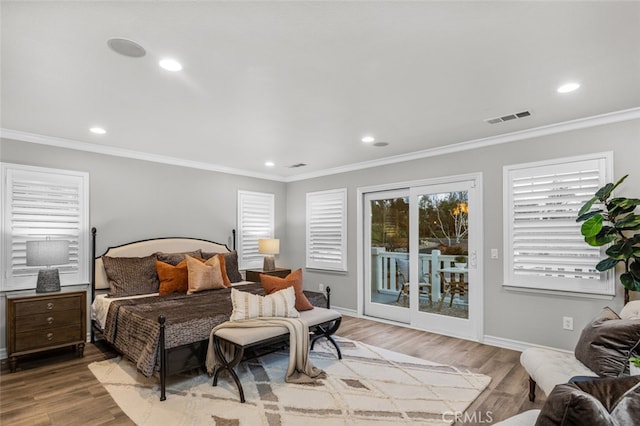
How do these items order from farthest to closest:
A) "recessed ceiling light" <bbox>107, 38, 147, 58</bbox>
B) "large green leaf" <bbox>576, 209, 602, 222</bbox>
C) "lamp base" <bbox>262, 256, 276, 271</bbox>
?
Result: "lamp base" <bbox>262, 256, 276, 271</bbox> < "large green leaf" <bbox>576, 209, 602, 222</bbox> < "recessed ceiling light" <bbox>107, 38, 147, 58</bbox>

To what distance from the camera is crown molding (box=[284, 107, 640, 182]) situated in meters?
3.45

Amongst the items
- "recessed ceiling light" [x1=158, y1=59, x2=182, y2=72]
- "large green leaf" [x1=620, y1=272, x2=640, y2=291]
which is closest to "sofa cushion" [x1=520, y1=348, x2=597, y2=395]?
"large green leaf" [x1=620, y1=272, x2=640, y2=291]

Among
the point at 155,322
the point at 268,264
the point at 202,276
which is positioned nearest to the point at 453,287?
the point at 268,264

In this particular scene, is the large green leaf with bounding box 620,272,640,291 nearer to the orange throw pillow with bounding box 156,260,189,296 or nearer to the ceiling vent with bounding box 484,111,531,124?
the ceiling vent with bounding box 484,111,531,124

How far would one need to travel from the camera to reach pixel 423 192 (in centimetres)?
498

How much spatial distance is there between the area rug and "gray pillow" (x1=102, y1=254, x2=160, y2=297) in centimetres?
87

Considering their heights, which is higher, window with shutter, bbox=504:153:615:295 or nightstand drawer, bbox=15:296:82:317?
window with shutter, bbox=504:153:615:295

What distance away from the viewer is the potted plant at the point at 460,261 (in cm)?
459

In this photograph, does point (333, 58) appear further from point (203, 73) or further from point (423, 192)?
point (423, 192)

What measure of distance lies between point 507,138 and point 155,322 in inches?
167

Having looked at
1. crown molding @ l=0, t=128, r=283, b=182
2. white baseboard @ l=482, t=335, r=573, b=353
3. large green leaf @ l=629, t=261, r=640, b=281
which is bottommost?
white baseboard @ l=482, t=335, r=573, b=353

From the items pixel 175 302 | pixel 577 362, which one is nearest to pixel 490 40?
pixel 577 362

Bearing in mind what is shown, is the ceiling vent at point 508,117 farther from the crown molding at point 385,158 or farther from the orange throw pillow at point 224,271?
the orange throw pillow at point 224,271

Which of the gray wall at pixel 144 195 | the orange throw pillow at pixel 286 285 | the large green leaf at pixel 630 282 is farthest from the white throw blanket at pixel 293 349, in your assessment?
the large green leaf at pixel 630 282
